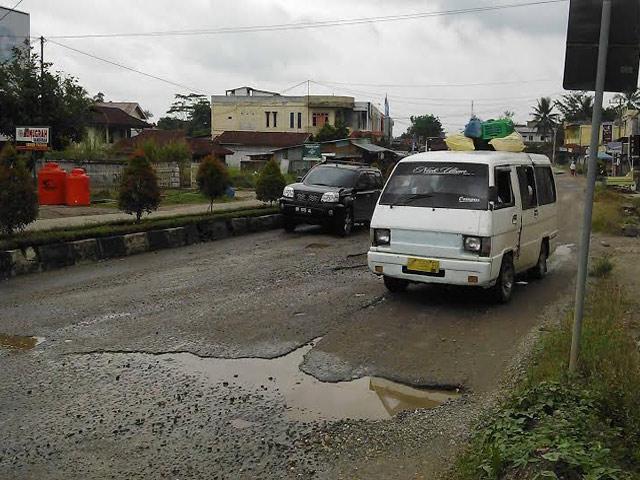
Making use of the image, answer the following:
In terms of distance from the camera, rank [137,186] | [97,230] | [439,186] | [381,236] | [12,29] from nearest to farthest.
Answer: [381,236], [439,186], [97,230], [137,186], [12,29]

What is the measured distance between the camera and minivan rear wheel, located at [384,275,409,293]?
8.95 metres

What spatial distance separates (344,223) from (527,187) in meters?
6.71

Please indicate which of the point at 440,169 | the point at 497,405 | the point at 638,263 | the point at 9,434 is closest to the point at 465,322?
the point at 440,169

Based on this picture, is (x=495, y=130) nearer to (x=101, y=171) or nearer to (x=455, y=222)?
(x=455, y=222)

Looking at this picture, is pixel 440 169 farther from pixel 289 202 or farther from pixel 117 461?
pixel 289 202

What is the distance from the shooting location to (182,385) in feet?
18.1

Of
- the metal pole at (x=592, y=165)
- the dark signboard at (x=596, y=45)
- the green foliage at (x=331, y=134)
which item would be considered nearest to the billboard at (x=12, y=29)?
the green foliage at (x=331, y=134)

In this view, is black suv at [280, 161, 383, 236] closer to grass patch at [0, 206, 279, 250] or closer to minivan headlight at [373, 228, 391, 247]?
grass patch at [0, 206, 279, 250]

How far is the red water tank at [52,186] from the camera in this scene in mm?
20781

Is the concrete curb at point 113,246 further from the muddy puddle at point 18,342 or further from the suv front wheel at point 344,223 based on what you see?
the muddy puddle at point 18,342

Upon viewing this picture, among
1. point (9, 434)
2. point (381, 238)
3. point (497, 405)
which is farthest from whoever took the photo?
point (381, 238)

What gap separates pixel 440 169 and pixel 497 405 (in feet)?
14.6

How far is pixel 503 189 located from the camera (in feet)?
28.6

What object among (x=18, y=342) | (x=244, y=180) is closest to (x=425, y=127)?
(x=244, y=180)
